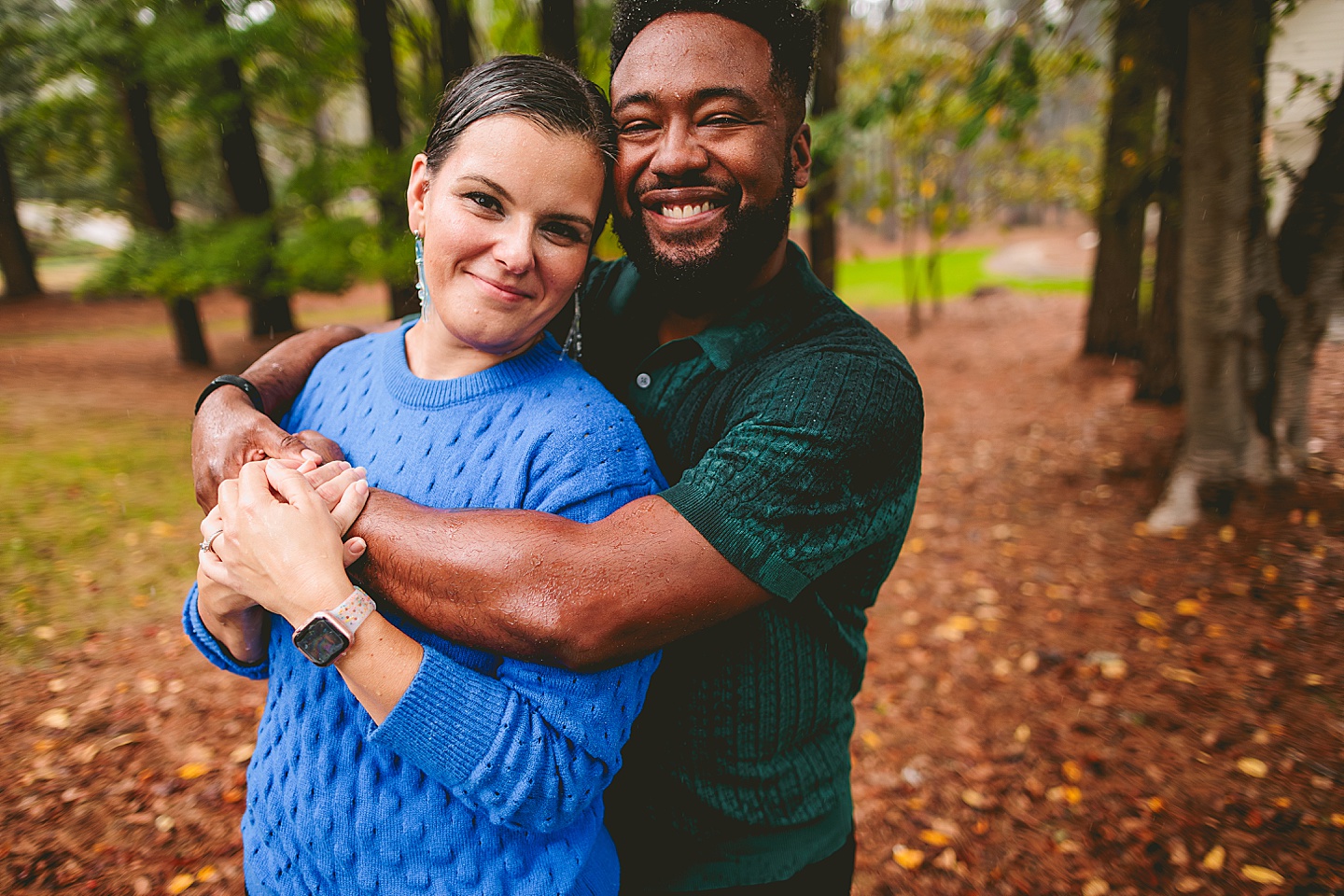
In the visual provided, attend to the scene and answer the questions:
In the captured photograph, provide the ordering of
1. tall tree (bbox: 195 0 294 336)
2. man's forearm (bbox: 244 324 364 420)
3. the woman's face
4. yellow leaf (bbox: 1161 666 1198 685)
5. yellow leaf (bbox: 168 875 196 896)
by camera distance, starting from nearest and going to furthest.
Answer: the woman's face < man's forearm (bbox: 244 324 364 420) < yellow leaf (bbox: 168 875 196 896) < yellow leaf (bbox: 1161 666 1198 685) < tall tree (bbox: 195 0 294 336)

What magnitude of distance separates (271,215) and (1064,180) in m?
12.3

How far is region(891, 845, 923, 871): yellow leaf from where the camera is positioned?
3.34 meters

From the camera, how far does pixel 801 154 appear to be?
1.90 meters

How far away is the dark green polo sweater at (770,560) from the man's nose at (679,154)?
0.33m

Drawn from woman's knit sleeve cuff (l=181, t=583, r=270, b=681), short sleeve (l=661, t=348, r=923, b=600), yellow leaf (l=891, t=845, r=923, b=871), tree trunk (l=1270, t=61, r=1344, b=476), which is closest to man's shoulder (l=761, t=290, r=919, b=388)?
short sleeve (l=661, t=348, r=923, b=600)

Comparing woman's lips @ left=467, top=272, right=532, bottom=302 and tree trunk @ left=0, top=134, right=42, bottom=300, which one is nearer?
woman's lips @ left=467, top=272, right=532, bottom=302

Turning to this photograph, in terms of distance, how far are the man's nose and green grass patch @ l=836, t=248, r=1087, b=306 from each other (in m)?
14.9

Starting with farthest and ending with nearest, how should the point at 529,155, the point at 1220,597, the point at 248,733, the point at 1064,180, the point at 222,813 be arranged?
the point at 1064,180 → the point at 1220,597 → the point at 248,733 → the point at 222,813 → the point at 529,155

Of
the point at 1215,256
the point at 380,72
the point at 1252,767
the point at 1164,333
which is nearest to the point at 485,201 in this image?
the point at 1252,767

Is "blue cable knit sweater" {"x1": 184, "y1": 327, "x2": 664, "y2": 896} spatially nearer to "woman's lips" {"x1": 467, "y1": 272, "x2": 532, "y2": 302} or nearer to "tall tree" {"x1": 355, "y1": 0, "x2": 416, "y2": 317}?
"woman's lips" {"x1": 467, "y1": 272, "x2": 532, "y2": 302}

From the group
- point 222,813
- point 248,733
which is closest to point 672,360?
point 222,813

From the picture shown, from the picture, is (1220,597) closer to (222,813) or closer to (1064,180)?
(222,813)

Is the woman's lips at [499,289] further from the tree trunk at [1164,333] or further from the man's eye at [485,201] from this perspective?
the tree trunk at [1164,333]

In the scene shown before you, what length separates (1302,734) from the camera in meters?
3.62
